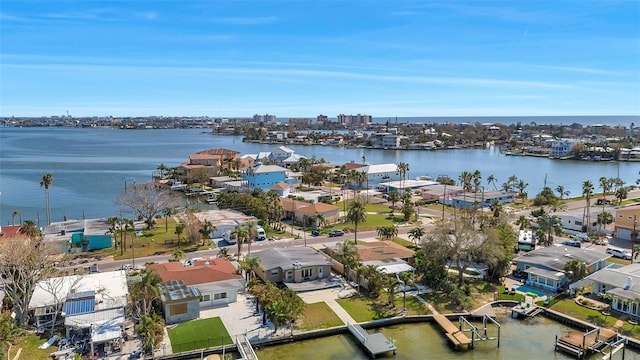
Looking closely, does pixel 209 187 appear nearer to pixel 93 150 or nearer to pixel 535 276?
pixel 535 276

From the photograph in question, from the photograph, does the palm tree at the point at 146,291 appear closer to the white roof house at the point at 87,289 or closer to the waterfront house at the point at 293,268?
the white roof house at the point at 87,289

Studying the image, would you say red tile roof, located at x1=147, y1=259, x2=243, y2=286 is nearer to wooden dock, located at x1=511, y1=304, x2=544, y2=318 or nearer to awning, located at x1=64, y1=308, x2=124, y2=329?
awning, located at x1=64, y1=308, x2=124, y2=329

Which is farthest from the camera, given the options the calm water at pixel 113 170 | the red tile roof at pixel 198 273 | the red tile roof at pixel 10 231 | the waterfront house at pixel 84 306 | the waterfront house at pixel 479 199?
the calm water at pixel 113 170

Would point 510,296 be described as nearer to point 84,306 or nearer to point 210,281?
point 210,281

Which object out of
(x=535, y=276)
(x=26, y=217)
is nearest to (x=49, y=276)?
(x=535, y=276)

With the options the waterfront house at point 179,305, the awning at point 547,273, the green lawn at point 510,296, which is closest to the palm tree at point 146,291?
the waterfront house at point 179,305

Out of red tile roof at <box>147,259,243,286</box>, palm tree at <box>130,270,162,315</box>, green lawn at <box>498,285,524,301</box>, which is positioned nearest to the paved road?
red tile roof at <box>147,259,243,286</box>
